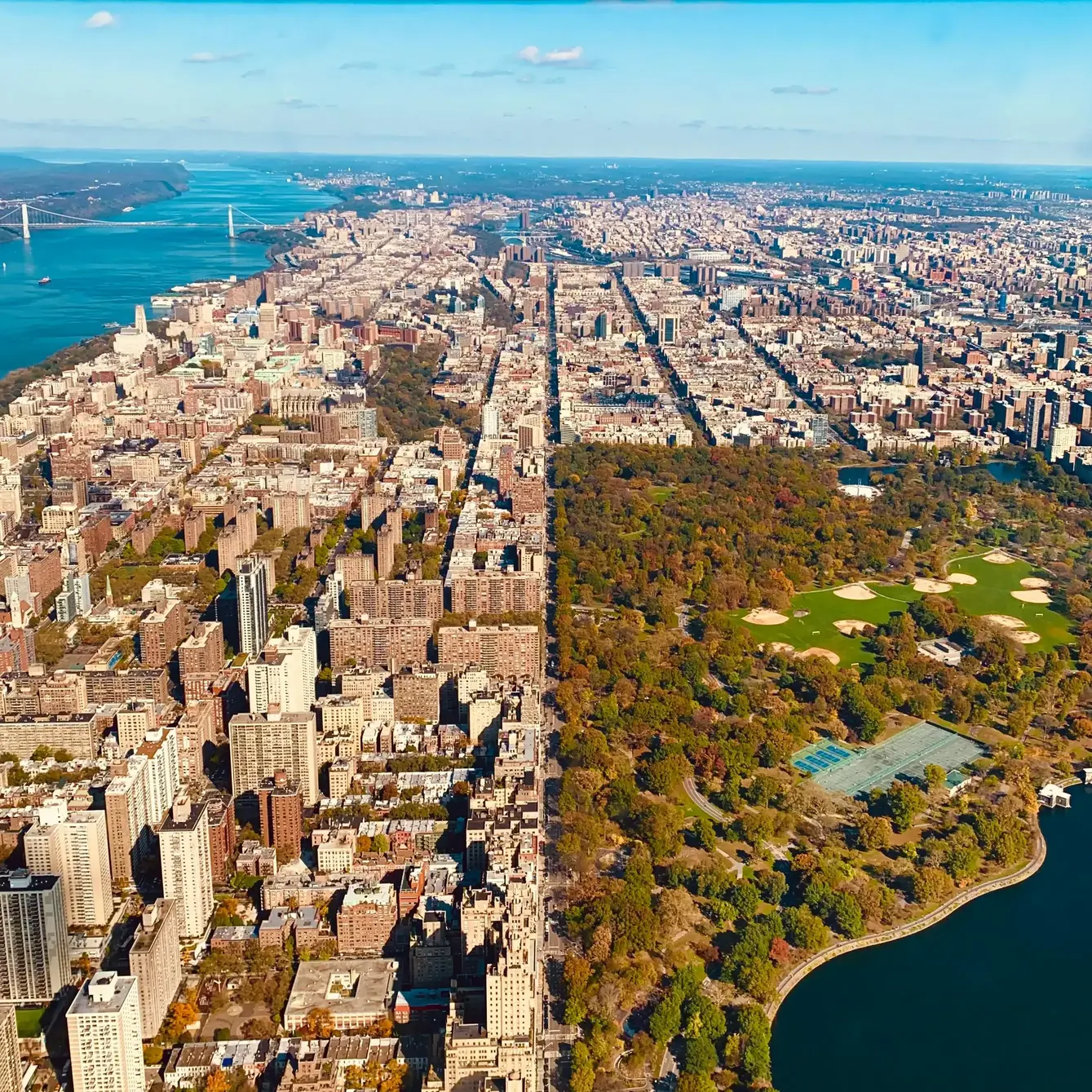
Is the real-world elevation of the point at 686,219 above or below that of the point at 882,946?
above

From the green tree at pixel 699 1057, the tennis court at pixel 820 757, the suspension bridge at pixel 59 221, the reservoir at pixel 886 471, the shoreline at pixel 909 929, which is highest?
the suspension bridge at pixel 59 221

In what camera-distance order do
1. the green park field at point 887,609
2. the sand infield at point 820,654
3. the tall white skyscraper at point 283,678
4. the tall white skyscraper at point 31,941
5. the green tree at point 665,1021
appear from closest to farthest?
the green tree at point 665,1021
the tall white skyscraper at point 31,941
the tall white skyscraper at point 283,678
the sand infield at point 820,654
the green park field at point 887,609

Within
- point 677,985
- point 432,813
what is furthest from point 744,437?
point 677,985

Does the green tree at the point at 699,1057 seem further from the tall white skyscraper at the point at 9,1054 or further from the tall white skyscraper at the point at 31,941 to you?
the tall white skyscraper at the point at 31,941

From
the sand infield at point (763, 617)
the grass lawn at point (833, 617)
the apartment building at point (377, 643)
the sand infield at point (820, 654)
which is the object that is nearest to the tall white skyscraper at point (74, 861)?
the apartment building at point (377, 643)

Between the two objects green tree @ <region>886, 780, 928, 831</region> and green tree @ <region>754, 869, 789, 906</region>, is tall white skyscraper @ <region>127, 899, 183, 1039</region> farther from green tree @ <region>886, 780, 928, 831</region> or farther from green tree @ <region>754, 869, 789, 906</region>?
green tree @ <region>886, 780, 928, 831</region>

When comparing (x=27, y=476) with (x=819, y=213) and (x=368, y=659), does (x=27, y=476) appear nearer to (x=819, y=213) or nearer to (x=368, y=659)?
(x=368, y=659)

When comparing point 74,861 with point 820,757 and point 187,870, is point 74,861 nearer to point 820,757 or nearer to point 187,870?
point 187,870
